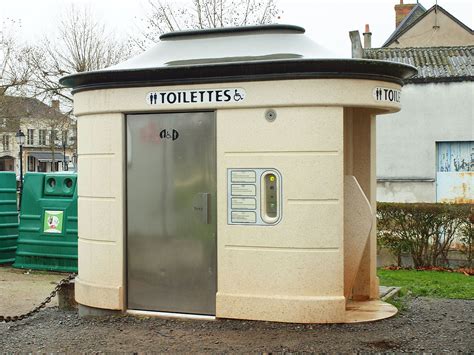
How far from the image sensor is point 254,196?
24.7 ft

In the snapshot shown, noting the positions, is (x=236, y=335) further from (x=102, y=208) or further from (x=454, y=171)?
(x=454, y=171)

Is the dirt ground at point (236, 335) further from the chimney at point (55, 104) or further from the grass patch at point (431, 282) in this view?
the chimney at point (55, 104)

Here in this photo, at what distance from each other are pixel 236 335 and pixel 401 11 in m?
37.6

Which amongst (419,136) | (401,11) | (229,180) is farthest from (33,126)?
(229,180)

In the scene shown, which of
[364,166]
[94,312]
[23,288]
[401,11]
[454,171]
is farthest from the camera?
[401,11]

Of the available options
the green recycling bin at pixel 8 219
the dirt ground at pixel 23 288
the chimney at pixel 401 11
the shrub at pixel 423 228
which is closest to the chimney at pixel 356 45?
the shrub at pixel 423 228

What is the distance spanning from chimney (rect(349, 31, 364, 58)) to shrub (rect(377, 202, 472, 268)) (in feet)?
34.8

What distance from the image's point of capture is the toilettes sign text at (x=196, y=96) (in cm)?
755

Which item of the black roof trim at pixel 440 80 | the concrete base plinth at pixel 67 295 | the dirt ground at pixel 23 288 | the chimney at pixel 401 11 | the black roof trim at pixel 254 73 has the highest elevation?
the chimney at pixel 401 11

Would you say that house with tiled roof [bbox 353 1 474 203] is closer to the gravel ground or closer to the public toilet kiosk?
the public toilet kiosk

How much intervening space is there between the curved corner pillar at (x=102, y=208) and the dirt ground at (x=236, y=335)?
0.34 m

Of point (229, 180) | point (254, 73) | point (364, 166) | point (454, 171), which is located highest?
point (254, 73)

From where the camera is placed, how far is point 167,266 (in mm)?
→ 7914

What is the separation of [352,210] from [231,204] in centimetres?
139
